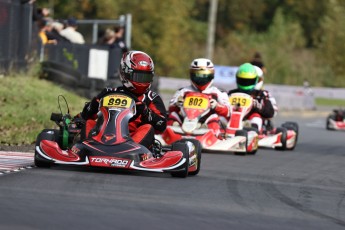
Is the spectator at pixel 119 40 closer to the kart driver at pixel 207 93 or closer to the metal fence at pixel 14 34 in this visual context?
the metal fence at pixel 14 34

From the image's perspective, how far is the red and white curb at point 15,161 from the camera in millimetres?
11081

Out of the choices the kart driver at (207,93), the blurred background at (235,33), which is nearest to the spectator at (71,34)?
the kart driver at (207,93)

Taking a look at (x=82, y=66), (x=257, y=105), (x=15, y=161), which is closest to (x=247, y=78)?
(x=257, y=105)

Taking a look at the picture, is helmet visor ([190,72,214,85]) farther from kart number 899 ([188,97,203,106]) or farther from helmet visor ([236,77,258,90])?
helmet visor ([236,77,258,90])

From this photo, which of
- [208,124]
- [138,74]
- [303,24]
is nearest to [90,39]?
[208,124]

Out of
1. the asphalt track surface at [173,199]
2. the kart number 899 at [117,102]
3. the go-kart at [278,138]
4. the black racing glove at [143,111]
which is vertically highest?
the kart number 899 at [117,102]

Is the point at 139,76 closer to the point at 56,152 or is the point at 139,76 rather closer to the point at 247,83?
the point at 56,152

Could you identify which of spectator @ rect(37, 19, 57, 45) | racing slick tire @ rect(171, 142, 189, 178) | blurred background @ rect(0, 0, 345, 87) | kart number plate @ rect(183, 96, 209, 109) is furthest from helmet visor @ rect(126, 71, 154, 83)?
blurred background @ rect(0, 0, 345, 87)

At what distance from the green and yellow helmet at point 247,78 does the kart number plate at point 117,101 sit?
Answer: 23.6ft

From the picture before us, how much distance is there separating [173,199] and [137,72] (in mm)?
3052

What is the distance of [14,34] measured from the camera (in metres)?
20.6

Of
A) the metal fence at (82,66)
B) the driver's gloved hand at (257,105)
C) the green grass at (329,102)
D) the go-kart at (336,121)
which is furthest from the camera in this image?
the green grass at (329,102)

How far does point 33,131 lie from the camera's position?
51.6 feet

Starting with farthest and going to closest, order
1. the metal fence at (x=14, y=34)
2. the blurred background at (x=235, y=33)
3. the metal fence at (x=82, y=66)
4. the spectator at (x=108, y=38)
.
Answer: the blurred background at (x=235, y=33) → the spectator at (x=108, y=38) → the metal fence at (x=82, y=66) → the metal fence at (x=14, y=34)
